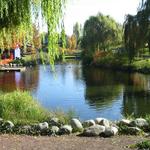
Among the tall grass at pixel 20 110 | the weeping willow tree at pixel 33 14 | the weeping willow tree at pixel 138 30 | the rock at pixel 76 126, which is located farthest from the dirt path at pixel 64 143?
the weeping willow tree at pixel 138 30

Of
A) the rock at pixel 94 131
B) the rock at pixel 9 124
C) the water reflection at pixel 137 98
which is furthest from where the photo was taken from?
the water reflection at pixel 137 98

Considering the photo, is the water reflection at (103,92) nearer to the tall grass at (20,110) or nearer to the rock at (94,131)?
the tall grass at (20,110)

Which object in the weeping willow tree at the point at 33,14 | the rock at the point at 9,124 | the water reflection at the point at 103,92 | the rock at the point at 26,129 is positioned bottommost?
the water reflection at the point at 103,92

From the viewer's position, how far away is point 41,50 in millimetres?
8297

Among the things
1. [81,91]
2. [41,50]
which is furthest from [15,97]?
[81,91]

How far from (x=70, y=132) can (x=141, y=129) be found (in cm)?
209

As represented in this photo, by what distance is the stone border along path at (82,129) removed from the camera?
488 inches

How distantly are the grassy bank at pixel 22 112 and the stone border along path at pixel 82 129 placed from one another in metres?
1.04

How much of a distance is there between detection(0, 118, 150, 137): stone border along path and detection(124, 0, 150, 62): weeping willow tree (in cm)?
2733

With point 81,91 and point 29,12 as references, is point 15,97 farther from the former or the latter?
point 81,91

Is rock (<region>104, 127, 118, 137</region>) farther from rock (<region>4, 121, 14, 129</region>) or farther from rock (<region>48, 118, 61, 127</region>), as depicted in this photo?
rock (<region>4, 121, 14, 129</region>)

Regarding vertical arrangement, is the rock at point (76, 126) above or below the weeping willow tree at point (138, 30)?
below

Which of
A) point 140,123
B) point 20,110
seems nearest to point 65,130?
point 140,123

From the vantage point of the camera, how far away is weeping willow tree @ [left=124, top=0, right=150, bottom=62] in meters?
40.5
